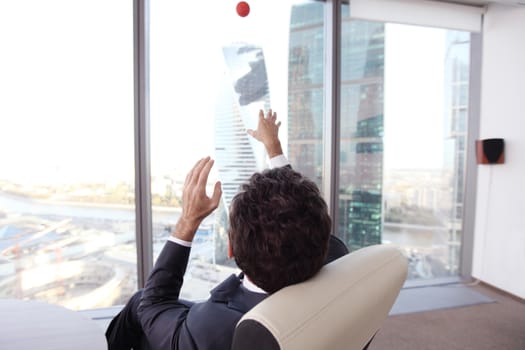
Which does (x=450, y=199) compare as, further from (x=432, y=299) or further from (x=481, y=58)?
(x=481, y=58)

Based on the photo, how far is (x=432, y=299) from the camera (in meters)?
3.06

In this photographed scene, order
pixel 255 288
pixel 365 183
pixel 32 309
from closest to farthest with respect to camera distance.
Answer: pixel 255 288
pixel 32 309
pixel 365 183

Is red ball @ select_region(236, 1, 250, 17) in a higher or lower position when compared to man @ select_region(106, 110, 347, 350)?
higher

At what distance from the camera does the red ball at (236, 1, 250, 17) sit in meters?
2.62

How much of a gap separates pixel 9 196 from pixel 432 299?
135 inches

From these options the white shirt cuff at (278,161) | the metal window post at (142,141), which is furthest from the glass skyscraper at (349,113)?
the white shirt cuff at (278,161)

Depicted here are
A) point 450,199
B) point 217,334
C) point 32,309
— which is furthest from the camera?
point 450,199

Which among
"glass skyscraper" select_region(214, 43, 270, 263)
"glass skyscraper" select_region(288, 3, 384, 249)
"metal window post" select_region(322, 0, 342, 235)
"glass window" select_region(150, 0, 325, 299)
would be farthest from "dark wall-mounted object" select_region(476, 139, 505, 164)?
"glass skyscraper" select_region(214, 43, 270, 263)

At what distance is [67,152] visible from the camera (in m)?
2.48

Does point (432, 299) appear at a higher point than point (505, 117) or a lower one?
lower

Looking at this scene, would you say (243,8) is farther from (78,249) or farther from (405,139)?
(78,249)

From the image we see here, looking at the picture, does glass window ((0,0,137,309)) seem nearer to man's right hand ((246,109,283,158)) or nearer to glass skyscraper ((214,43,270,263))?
glass skyscraper ((214,43,270,263))

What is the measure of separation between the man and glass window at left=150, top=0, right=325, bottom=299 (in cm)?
191

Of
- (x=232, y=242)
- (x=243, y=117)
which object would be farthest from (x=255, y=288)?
(x=243, y=117)
